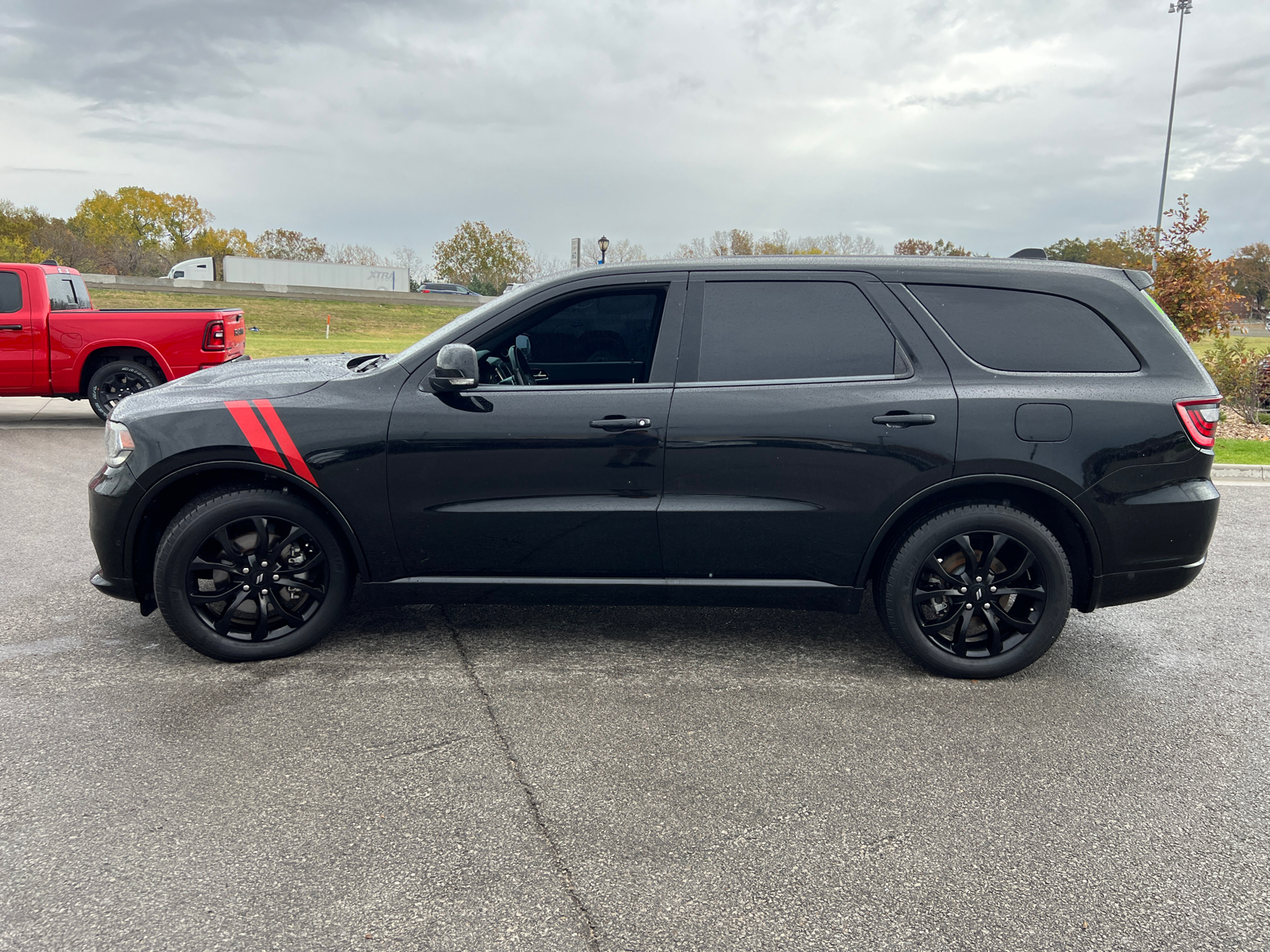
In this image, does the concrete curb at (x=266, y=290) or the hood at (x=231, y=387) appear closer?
the hood at (x=231, y=387)

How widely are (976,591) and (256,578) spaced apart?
3099mm

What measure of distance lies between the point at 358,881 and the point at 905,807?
169 centimetres

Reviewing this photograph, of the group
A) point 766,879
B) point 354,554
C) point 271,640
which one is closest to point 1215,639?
point 766,879

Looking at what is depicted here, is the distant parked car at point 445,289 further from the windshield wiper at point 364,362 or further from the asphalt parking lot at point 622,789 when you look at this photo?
the asphalt parking lot at point 622,789

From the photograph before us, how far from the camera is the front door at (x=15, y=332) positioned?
11008 mm

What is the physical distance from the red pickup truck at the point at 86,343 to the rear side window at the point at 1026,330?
946cm

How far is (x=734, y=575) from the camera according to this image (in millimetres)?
4105

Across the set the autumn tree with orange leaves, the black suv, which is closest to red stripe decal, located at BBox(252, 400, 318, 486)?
the black suv

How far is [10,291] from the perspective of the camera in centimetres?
1102

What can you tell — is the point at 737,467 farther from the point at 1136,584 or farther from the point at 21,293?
the point at 21,293

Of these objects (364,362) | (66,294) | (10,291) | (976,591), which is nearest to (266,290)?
(66,294)

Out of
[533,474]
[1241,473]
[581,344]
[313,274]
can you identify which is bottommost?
[1241,473]

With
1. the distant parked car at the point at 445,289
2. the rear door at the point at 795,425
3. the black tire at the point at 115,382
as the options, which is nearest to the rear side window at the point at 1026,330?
the rear door at the point at 795,425

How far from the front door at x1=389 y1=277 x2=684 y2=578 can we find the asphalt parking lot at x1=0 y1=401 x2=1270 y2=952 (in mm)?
525
